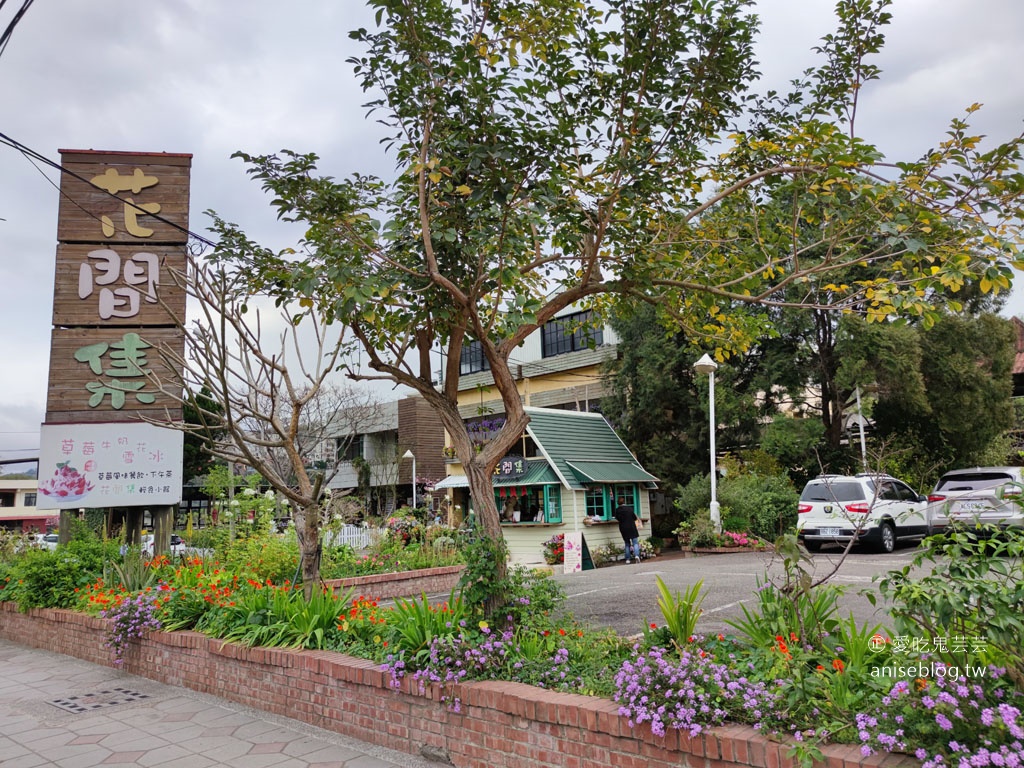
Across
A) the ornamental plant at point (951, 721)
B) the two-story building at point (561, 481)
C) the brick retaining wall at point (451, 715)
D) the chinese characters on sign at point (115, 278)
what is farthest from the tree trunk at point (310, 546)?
the two-story building at point (561, 481)

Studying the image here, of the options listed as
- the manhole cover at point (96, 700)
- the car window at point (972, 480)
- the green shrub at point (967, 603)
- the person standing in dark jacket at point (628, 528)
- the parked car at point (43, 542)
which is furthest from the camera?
the person standing in dark jacket at point (628, 528)

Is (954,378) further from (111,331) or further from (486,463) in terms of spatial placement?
(111,331)

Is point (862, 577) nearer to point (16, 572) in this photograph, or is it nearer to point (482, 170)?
point (482, 170)

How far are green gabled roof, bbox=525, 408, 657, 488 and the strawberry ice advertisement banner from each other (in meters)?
8.95

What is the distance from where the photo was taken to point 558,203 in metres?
5.84

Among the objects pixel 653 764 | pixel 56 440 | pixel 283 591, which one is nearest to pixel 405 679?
pixel 653 764

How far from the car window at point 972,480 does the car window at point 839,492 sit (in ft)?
5.81

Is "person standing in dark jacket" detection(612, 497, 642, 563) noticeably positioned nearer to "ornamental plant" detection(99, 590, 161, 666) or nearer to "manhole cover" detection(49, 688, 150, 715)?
"ornamental plant" detection(99, 590, 161, 666)

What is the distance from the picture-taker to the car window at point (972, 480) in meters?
14.3

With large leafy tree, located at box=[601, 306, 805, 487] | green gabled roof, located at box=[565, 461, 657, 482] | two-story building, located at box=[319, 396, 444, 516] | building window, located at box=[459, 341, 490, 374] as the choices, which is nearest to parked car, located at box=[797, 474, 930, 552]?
large leafy tree, located at box=[601, 306, 805, 487]

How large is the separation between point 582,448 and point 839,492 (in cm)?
701

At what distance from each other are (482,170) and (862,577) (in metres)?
8.61

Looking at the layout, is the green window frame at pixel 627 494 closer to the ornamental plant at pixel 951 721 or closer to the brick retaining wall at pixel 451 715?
the brick retaining wall at pixel 451 715

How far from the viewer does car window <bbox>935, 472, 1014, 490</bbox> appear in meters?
14.3
